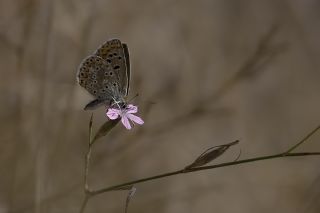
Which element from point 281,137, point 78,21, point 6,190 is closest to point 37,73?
point 78,21

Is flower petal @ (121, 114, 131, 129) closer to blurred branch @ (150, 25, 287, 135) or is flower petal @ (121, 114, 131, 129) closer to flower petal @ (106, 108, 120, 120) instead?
flower petal @ (106, 108, 120, 120)

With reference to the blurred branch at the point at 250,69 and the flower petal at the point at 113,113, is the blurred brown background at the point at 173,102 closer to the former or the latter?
the blurred branch at the point at 250,69

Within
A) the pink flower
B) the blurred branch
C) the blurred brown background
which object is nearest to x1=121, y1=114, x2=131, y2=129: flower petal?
the pink flower

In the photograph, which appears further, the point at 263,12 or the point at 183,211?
the point at 263,12

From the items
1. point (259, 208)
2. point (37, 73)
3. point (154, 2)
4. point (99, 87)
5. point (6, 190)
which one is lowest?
point (259, 208)

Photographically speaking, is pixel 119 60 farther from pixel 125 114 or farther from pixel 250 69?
pixel 250 69

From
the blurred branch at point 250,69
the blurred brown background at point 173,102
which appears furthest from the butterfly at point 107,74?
the blurred branch at point 250,69

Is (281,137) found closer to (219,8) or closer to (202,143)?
(202,143)
